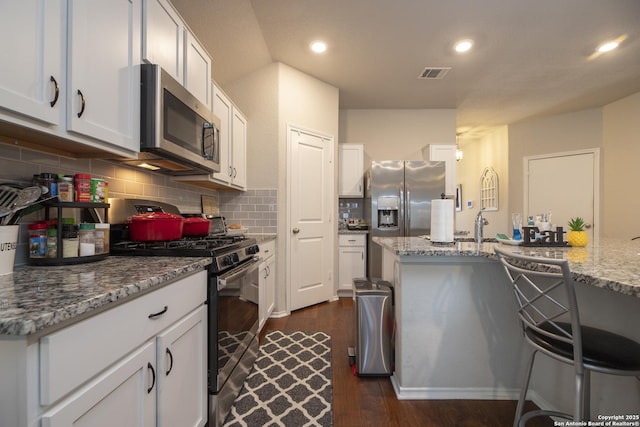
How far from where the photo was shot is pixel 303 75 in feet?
11.4

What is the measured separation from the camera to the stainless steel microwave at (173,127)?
4.58 feet

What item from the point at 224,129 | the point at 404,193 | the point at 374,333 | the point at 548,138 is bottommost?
the point at 374,333

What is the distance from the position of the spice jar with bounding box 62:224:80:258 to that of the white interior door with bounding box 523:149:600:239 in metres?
6.13

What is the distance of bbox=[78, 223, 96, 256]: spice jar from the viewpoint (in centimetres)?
119

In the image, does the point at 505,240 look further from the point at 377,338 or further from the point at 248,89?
the point at 248,89

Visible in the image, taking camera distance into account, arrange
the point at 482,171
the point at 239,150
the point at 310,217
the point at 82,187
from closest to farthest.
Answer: the point at 82,187 → the point at 239,150 → the point at 310,217 → the point at 482,171

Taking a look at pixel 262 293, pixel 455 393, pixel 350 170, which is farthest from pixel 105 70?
pixel 350 170

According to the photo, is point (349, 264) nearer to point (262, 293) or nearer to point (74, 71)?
point (262, 293)

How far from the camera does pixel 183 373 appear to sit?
1182mm

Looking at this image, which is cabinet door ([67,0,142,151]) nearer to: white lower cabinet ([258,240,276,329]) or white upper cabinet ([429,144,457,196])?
white lower cabinet ([258,240,276,329])

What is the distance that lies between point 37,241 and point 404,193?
140 inches

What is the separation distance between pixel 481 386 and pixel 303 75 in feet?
11.1

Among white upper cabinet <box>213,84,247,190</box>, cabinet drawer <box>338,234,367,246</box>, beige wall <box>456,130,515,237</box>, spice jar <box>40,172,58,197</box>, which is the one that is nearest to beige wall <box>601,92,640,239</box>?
beige wall <box>456,130,515,237</box>

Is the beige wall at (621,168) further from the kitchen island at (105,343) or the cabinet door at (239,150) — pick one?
the kitchen island at (105,343)
